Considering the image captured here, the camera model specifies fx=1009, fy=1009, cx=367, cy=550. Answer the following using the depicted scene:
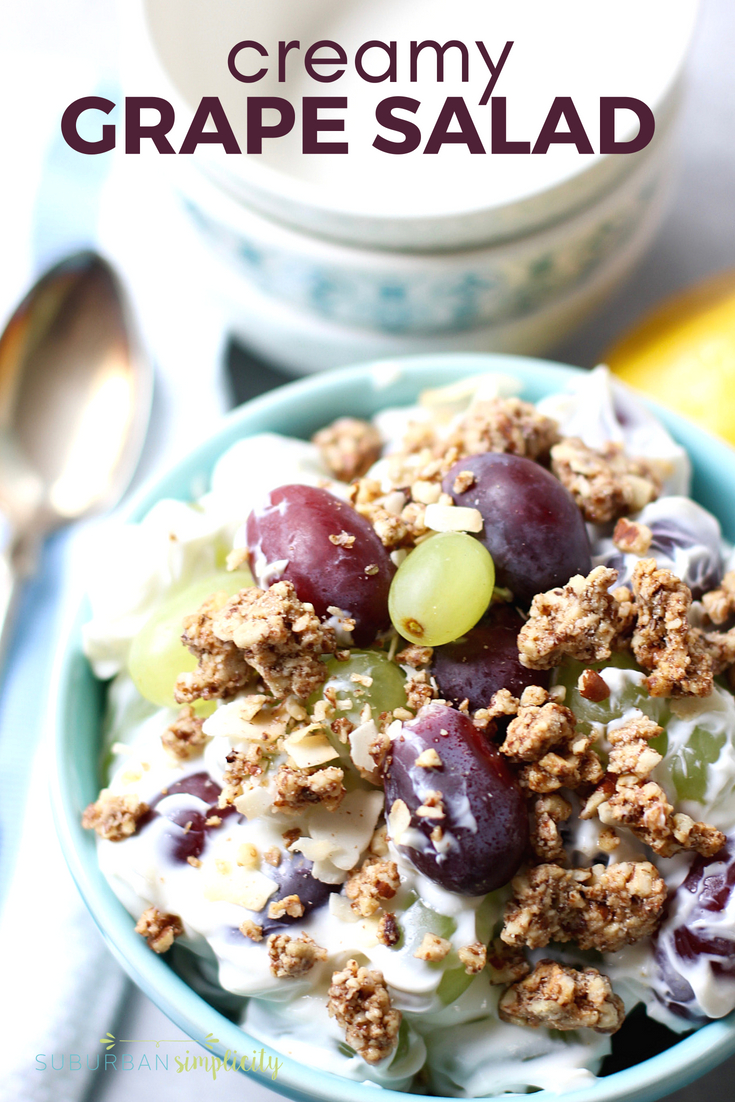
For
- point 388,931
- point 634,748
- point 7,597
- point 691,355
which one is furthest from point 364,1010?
point 691,355

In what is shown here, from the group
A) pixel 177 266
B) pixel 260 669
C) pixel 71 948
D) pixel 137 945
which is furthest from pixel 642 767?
pixel 177 266

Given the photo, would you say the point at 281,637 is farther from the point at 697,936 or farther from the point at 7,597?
the point at 7,597

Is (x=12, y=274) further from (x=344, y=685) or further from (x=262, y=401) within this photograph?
(x=344, y=685)

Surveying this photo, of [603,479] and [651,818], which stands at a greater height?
[603,479]

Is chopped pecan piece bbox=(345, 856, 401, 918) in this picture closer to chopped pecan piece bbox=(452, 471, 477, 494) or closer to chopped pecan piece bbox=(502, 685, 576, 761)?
chopped pecan piece bbox=(502, 685, 576, 761)

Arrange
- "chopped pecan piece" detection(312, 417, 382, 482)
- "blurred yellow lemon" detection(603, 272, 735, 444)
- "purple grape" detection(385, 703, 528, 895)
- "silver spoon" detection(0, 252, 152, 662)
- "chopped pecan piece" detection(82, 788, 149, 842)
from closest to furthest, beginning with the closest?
"purple grape" detection(385, 703, 528, 895)
"chopped pecan piece" detection(82, 788, 149, 842)
"chopped pecan piece" detection(312, 417, 382, 482)
"blurred yellow lemon" detection(603, 272, 735, 444)
"silver spoon" detection(0, 252, 152, 662)

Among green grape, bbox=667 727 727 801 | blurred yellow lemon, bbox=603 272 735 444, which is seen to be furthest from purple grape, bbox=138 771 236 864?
blurred yellow lemon, bbox=603 272 735 444

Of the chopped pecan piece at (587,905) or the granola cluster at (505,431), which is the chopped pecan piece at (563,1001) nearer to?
the chopped pecan piece at (587,905)
